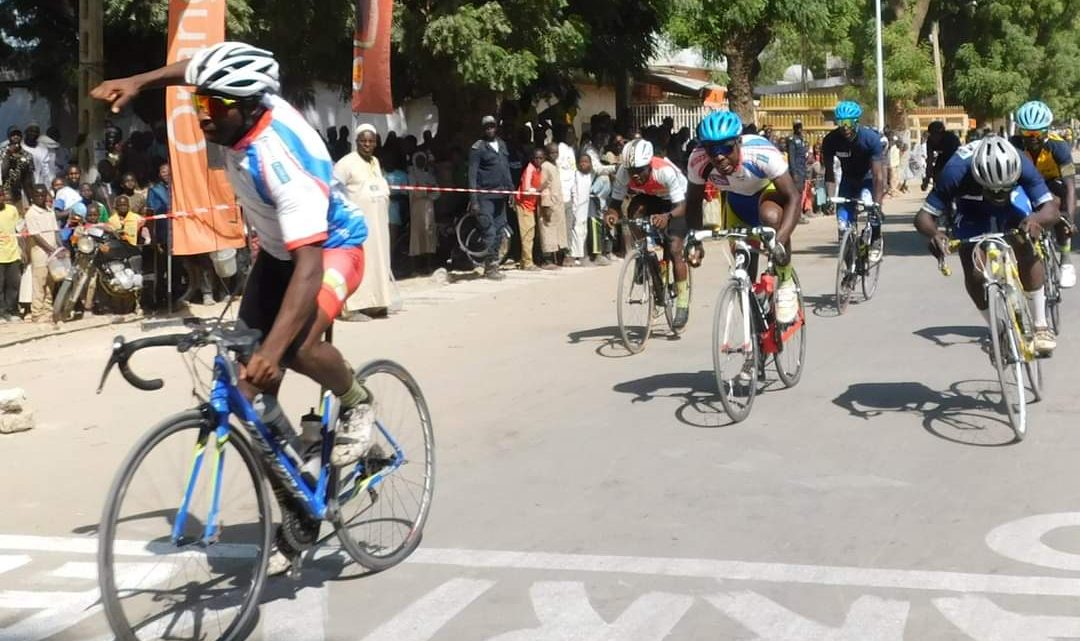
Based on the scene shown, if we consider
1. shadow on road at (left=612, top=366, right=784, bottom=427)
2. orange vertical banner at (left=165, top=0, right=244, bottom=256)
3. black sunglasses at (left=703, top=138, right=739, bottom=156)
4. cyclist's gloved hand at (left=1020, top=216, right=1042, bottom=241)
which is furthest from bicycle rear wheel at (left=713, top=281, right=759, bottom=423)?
orange vertical banner at (left=165, top=0, right=244, bottom=256)

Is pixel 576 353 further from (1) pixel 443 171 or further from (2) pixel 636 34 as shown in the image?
(2) pixel 636 34

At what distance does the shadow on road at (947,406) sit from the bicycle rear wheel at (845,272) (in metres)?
4.08

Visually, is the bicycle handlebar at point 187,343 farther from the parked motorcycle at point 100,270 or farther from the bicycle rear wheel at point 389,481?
the parked motorcycle at point 100,270

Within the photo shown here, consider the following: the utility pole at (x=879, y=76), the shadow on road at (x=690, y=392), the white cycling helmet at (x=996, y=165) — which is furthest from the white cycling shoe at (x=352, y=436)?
the utility pole at (x=879, y=76)

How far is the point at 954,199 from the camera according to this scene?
31.2 ft

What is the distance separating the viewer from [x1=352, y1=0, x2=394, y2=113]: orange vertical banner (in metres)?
15.9

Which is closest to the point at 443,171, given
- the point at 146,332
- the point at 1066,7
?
the point at 146,332

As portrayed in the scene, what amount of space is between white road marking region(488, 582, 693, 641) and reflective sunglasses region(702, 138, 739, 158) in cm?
439

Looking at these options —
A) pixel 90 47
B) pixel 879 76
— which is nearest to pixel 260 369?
pixel 90 47

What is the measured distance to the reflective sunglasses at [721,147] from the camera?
9719 mm

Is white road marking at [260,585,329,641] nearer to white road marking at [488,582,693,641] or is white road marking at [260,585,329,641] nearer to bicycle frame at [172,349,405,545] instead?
bicycle frame at [172,349,405,545]

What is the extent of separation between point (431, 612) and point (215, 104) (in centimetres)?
197

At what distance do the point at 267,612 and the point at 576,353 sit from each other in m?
6.76

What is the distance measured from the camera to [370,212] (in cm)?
1495
